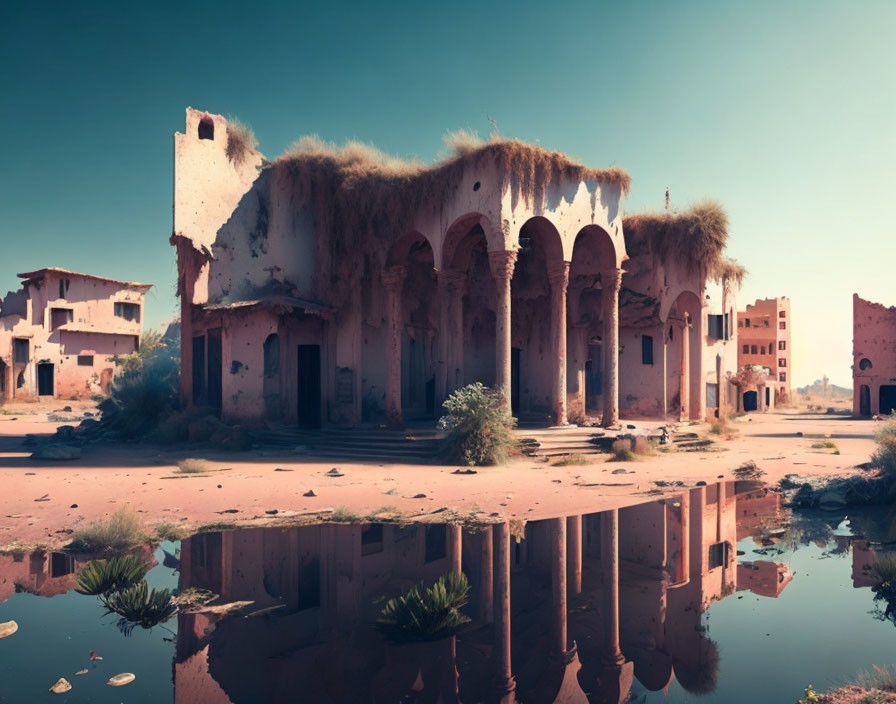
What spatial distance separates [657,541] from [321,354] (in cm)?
1460

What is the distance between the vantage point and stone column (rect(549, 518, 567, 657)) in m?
4.71

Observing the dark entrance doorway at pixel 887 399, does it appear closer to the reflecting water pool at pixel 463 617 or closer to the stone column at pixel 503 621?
the reflecting water pool at pixel 463 617

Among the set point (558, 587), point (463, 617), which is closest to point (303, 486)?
point (558, 587)

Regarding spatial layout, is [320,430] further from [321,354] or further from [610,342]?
[610,342]

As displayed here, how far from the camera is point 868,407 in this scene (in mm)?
36219

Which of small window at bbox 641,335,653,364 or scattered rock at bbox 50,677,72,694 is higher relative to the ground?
small window at bbox 641,335,653,364

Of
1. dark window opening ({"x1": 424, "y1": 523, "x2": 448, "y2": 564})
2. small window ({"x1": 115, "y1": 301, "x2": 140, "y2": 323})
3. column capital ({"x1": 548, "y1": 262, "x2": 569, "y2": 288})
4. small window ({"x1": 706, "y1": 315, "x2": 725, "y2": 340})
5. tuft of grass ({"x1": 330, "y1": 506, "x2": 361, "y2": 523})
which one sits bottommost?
dark window opening ({"x1": 424, "y1": 523, "x2": 448, "y2": 564})

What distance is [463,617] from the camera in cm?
504

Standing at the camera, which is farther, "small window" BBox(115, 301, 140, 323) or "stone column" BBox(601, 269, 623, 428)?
"small window" BBox(115, 301, 140, 323)

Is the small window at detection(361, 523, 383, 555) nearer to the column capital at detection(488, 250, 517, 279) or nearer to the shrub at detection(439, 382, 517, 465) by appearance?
the shrub at detection(439, 382, 517, 465)

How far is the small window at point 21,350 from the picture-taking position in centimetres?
3827

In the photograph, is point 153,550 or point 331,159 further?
point 331,159

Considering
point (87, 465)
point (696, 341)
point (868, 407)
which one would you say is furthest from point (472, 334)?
point (868, 407)

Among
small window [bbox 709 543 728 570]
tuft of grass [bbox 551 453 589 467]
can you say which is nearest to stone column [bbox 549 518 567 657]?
small window [bbox 709 543 728 570]
